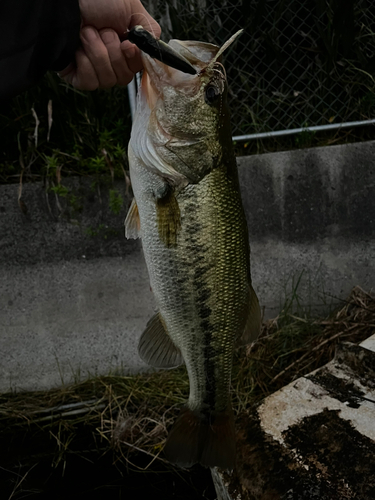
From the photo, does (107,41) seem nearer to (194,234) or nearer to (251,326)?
(194,234)

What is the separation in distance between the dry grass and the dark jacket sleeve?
234cm

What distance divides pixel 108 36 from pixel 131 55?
10cm

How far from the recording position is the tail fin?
190cm

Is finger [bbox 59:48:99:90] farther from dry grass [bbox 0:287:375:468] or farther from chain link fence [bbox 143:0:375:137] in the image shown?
chain link fence [bbox 143:0:375:137]

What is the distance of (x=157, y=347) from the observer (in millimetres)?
1897

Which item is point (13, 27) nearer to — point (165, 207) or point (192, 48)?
point (192, 48)

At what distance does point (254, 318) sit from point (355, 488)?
32.0 inches

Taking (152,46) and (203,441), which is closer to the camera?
(152,46)

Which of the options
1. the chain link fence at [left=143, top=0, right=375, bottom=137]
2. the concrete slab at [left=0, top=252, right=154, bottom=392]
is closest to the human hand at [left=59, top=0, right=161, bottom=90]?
the concrete slab at [left=0, top=252, right=154, bottom=392]

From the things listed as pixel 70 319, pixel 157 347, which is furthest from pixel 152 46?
pixel 70 319

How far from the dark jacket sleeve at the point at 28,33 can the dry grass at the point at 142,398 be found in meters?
2.34

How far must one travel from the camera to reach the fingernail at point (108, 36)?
1673mm

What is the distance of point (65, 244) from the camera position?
369cm

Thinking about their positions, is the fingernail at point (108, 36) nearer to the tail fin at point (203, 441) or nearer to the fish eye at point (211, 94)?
the fish eye at point (211, 94)
